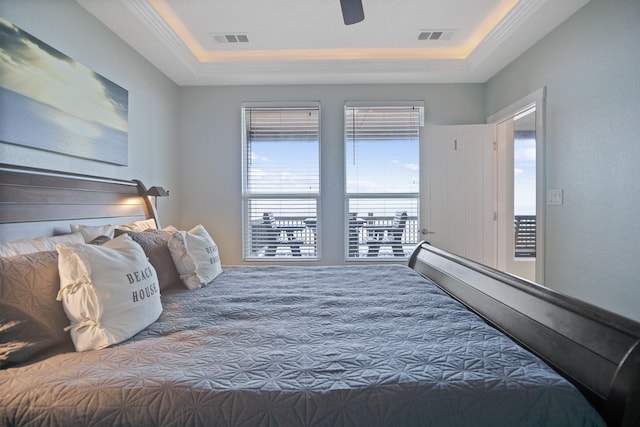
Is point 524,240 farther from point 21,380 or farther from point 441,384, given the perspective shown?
point 21,380

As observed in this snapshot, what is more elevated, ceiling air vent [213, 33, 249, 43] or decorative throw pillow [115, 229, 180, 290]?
ceiling air vent [213, 33, 249, 43]

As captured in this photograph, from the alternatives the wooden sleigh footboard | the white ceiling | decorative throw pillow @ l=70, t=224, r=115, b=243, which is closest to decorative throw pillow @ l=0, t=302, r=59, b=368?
decorative throw pillow @ l=70, t=224, r=115, b=243

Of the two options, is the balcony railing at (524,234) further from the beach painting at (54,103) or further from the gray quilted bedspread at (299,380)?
the beach painting at (54,103)

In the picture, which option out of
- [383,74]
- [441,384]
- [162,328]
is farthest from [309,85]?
[441,384]

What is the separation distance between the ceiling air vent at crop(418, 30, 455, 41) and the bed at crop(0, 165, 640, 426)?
2.39m

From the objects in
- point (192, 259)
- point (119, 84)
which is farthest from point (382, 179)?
point (119, 84)

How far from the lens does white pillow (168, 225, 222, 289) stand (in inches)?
77.8

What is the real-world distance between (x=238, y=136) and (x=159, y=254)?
6.91ft

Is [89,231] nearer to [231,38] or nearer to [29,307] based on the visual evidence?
[29,307]

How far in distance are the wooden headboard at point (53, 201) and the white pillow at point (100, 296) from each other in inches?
26.4

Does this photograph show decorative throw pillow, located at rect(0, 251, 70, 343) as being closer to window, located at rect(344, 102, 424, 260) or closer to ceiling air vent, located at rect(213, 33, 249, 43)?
ceiling air vent, located at rect(213, 33, 249, 43)

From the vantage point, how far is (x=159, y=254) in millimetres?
1904

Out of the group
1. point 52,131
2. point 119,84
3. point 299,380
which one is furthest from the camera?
point 119,84

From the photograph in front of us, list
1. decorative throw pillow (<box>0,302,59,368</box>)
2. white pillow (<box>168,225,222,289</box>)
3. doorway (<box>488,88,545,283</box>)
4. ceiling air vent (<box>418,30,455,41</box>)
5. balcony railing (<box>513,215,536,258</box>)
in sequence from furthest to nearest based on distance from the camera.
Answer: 1. balcony railing (<box>513,215,536,258</box>)
2. ceiling air vent (<box>418,30,455,41</box>)
3. doorway (<box>488,88,545,283</box>)
4. white pillow (<box>168,225,222,289</box>)
5. decorative throw pillow (<box>0,302,59,368</box>)
